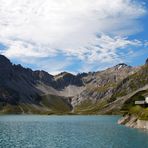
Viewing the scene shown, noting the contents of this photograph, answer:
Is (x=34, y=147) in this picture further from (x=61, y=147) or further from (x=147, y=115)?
(x=147, y=115)

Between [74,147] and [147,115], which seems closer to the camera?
[74,147]

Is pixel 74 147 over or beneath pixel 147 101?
beneath

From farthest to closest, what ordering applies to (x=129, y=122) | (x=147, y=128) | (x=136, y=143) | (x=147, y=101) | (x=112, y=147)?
(x=147, y=101), (x=129, y=122), (x=147, y=128), (x=136, y=143), (x=112, y=147)

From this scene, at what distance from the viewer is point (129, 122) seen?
521 feet

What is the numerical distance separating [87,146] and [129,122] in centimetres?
7942

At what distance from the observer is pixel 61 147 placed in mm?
82000

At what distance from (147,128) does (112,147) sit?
5305cm

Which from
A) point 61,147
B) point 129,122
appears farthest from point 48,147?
point 129,122

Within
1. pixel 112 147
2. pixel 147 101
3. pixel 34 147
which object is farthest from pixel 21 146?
pixel 147 101

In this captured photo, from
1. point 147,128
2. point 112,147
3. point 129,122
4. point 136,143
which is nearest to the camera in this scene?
point 112,147

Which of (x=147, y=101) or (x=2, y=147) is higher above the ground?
(x=147, y=101)

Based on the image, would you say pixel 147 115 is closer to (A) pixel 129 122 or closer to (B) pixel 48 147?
(A) pixel 129 122

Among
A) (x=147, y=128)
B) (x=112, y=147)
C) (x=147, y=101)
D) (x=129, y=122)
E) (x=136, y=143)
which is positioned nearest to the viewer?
(x=112, y=147)

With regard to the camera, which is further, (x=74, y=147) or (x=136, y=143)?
(x=136, y=143)
